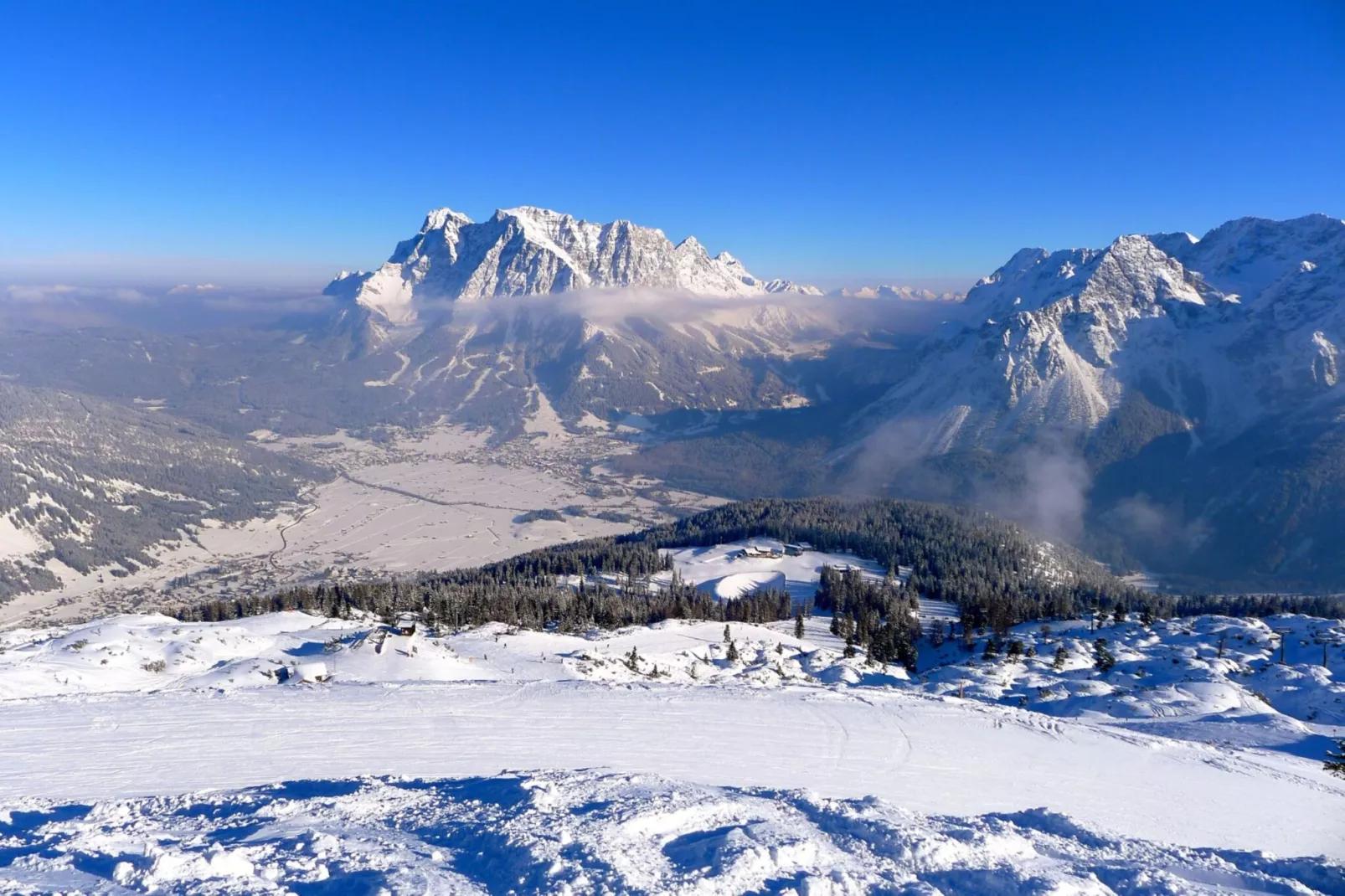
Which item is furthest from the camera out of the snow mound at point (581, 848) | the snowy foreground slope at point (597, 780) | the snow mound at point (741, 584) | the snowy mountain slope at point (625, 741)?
the snow mound at point (741, 584)

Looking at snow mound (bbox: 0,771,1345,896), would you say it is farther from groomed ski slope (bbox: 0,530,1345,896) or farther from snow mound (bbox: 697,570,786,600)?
snow mound (bbox: 697,570,786,600)

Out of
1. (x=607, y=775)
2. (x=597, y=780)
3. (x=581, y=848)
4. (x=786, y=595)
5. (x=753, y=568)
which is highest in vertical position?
(x=581, y=848)

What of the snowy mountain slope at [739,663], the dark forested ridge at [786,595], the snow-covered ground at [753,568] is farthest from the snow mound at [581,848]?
the snow-covered ground at [753,568]

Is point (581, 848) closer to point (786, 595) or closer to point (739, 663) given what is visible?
point (739, 663)

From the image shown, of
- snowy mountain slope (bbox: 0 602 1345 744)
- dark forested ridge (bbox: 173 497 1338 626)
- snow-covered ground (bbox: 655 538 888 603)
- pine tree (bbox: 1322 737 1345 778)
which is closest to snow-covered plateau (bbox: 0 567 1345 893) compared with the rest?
snowy mountain slope (bbox: 0 602 1345 744)

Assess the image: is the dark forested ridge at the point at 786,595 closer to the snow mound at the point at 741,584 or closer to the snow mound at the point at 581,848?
the snow mound at the point at 741,584

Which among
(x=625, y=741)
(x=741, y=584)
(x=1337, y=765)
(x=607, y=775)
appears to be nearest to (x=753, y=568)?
(x=741, y=584)
